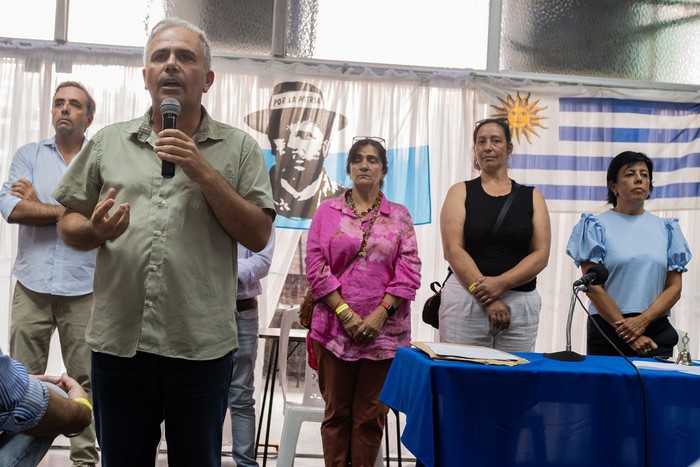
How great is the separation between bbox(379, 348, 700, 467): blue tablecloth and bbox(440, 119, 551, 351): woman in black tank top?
30.8 inches

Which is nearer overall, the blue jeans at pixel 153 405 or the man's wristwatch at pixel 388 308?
the blue jeans at pixel 153 405

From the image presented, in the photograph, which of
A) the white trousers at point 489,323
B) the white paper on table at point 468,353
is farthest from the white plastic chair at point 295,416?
the white paper on table at point 468,353

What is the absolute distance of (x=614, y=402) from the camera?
226cm

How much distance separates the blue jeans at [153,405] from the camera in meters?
1.65

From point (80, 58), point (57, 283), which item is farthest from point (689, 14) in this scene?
point (57, 283)

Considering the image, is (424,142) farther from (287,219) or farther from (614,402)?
(614,402)

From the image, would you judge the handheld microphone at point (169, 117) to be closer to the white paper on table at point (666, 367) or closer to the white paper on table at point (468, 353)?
the white paper on table at point (468, 353)

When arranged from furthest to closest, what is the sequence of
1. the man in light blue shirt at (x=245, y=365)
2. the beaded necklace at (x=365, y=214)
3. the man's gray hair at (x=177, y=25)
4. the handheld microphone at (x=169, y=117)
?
the man in light blue shirt at (x=245, y=365)
the beaded necklace at (x=365, y=214)
the man's gray hair at (x=177, y=25)
the handheld microphone at (x=169, y=117)

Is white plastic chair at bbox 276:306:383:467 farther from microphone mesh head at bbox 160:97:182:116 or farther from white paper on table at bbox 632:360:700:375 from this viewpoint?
microphone mesh head at bbox 160:97:182:116

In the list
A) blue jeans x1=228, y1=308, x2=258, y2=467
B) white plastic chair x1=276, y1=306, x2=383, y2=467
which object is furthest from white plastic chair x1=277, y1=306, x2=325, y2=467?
blue jeans x1=228, y1=308, x2=258, y2=467

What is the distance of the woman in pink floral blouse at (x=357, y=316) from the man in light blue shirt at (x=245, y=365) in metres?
0.41

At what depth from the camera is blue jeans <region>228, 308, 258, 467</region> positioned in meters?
3.58

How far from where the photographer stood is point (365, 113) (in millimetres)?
4707

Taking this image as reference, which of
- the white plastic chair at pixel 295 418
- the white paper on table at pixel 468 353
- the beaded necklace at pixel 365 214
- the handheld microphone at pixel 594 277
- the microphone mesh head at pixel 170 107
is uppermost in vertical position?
the microphone mesh head at pixel 170 107
